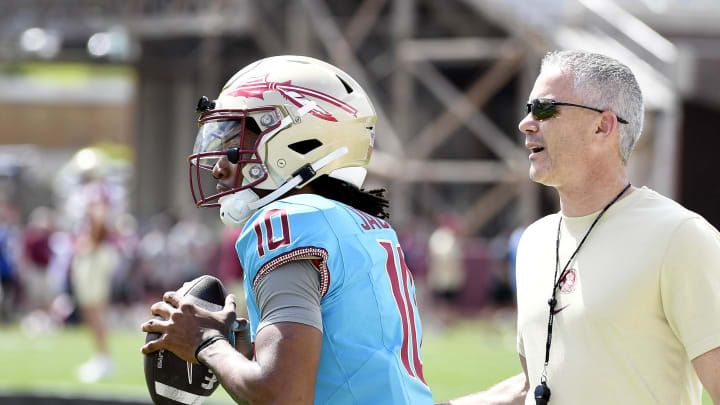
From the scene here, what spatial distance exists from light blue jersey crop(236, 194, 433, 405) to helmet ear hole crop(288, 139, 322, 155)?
0.23 metres

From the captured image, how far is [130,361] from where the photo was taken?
13.3 metres

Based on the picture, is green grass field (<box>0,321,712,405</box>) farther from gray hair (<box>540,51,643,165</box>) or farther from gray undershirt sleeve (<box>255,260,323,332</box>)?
gray undershirt sleeve (<box>255,260,323,332</box>)

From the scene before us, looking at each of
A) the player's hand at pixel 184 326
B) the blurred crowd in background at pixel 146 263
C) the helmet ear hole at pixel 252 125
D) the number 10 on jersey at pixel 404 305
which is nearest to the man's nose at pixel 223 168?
the helmet ear hole at pixel 252 125

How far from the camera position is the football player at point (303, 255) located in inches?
108

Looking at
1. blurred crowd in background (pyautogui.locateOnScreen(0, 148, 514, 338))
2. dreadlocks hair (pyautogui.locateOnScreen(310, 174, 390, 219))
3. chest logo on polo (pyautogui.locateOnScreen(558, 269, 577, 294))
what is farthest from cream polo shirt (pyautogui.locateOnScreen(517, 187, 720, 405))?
blurred crowd in background (pyautogui.locateOnScreen(0, 148, 514, 338))

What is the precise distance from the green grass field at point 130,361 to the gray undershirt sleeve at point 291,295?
536cm

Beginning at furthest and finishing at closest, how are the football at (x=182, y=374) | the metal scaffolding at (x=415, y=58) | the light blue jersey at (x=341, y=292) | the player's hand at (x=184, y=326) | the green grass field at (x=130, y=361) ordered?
the metal scaffolding at (x=415, y=58)
the green grass field at (x=130, y=361)
the football at (x=182, y=374)
the player's hand at (x=184, y=326)
the light blue jersey at (x=341, y=292)

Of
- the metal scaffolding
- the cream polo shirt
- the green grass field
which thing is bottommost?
the cream polo shirt

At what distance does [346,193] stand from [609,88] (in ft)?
2.71

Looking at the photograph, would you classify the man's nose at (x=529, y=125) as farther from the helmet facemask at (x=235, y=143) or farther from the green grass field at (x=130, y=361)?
the green grass field at (x=130, y=361)

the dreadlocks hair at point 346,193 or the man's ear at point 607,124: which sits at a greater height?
the man's ear at point 607,124

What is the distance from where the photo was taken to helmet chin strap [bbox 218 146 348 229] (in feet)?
10.5

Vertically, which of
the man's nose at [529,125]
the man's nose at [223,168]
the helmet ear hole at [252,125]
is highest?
the helmet ear hole at [252,125]

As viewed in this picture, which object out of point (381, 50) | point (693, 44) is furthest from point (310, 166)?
point (381, 50)
